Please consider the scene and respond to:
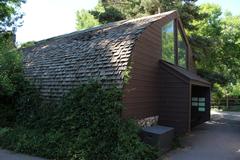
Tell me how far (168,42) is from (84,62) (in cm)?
499

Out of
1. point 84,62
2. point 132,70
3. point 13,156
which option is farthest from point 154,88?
point 13,156

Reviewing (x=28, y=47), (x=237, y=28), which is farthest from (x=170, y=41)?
(x=237, y=28)

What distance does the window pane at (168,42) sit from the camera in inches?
551

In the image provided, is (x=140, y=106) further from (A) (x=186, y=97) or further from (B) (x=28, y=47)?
(B) (x=28, y=47)

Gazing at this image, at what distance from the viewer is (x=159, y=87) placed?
41.5ft

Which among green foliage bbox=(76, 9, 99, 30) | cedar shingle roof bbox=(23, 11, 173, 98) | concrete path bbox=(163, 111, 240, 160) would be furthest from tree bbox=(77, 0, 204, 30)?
green foliage bbox=(76, 9, 99, 30)

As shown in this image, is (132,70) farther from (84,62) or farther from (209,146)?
(209,146)

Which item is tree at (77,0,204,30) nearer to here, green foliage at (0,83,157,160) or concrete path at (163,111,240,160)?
concrete path at (163,111,240,160)

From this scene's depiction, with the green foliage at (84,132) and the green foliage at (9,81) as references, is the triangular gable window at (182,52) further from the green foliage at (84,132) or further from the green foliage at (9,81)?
the green foliage at (9,81)

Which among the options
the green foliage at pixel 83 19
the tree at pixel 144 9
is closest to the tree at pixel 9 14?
the tree at pixel 144 9

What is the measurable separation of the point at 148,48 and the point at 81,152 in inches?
209

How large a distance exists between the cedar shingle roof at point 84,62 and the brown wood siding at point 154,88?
55cm

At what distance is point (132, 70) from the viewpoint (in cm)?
1070

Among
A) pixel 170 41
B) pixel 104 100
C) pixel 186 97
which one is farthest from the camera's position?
pixel 170 41
